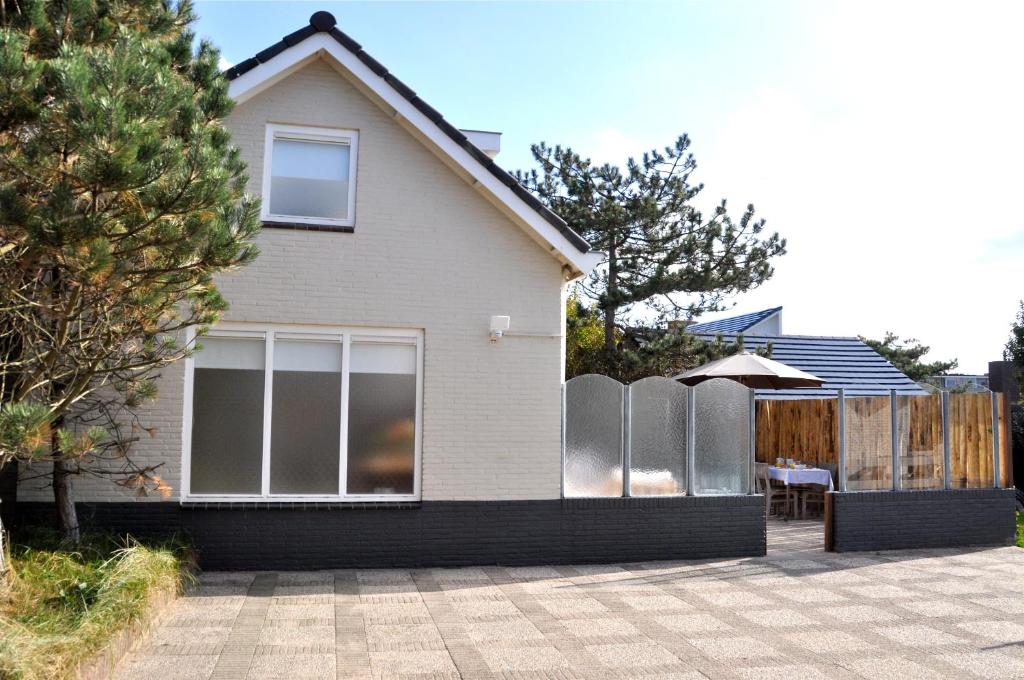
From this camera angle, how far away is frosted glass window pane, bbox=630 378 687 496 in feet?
33.7

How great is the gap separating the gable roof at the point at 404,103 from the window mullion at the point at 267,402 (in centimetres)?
270

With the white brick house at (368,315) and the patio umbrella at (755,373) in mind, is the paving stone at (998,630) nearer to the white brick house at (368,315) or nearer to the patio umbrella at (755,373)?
the white brick house at (368,315)

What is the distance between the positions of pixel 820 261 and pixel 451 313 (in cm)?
1256

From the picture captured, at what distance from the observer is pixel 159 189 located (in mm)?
5047

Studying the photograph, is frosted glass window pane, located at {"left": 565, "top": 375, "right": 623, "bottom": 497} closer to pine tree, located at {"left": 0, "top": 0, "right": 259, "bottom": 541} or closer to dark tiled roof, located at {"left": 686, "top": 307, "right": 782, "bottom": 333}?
pine tree, located at {"left": 0, "top": 0, "right": 259, "bottom": 541}

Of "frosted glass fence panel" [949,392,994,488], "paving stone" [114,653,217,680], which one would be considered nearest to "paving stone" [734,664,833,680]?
"paving stone" [114,653,217,680]

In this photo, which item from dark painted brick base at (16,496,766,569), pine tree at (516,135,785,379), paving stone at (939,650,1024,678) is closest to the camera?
paving stone at (939,650,1024,678)

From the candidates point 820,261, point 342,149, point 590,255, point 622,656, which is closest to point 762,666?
point 622,656

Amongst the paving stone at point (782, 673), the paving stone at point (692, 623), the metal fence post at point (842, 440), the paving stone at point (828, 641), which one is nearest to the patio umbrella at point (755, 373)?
the metal fence post at point (842, 440)

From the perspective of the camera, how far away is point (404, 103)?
30.8 ft

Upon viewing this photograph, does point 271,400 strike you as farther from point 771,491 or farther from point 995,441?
point 995,441

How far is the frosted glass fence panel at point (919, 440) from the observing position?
11.5 meters

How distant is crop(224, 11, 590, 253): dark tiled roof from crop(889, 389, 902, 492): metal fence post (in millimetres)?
4917

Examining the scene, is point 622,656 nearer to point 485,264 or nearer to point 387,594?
point 387,594
